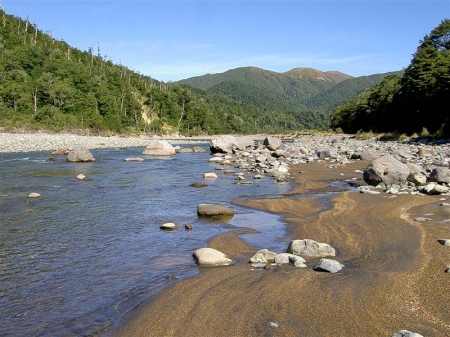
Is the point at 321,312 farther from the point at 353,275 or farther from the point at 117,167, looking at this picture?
the point at 117,167

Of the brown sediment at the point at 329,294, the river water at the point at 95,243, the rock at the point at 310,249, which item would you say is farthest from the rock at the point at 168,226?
the rock at the point at 310,249

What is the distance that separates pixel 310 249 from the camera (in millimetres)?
8234

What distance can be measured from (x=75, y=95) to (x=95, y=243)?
83.2m

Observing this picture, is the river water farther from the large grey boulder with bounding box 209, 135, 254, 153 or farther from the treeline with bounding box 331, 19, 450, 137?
the treeline with bounding box 331, 19, 450, 137

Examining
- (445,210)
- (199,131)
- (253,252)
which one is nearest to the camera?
(253,252)

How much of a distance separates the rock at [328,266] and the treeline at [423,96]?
4181 cm

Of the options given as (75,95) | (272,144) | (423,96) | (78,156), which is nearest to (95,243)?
(78,156)

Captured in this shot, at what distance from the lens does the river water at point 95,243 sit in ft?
19.3

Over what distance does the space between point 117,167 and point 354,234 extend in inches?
823

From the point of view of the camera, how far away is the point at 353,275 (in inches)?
275

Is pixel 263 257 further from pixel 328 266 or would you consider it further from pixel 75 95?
pixel 75 95

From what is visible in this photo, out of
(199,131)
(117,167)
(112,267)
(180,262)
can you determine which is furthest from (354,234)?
(199,131)

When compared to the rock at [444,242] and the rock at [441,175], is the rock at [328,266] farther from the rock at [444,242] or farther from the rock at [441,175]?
the rock at [441,175]

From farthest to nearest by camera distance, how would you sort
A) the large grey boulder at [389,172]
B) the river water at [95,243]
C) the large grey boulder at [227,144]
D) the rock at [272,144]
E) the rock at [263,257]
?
the large grey boulder at [227,144] → the rock at [272,144] → the large grey boulder at [389,172] → the rock at [263,257] → the river water at [95,243]
